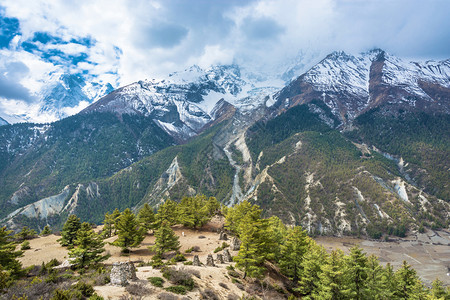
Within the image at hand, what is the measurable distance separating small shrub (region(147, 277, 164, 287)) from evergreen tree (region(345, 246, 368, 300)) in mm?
24914

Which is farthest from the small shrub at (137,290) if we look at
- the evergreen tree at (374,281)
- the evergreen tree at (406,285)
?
the evergreen tree at (406,285)

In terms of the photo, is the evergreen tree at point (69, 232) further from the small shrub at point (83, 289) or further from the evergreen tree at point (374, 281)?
the evergreen tree at point (374, 281)

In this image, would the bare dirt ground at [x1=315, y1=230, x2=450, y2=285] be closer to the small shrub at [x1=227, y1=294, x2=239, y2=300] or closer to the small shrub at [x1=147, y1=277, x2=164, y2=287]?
the small shrub at [x1=227, y1=294, x2=239, y2=300]

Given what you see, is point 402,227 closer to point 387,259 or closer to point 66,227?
point 387,259

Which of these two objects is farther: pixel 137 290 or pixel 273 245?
pixel 273 245

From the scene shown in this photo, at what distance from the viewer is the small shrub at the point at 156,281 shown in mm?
24969

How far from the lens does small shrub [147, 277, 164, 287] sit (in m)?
25.0

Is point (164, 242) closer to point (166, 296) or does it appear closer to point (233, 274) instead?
point (233, 274)

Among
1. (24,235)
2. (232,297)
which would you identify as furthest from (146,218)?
(232,297)

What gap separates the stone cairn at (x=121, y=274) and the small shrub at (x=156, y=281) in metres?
2.13

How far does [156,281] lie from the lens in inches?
998

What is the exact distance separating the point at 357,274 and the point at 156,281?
27.8 metres

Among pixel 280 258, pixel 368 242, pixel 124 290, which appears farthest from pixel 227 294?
pixel 368 242

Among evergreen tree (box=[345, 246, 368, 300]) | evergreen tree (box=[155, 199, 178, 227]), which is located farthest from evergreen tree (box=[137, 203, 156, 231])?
evergreen tree (box=[345, 246, 368, 300])
